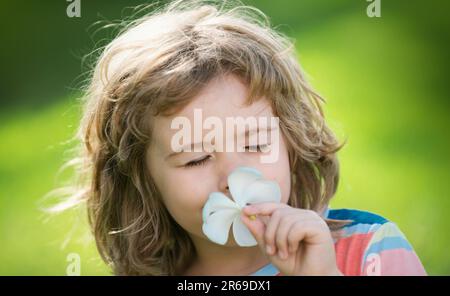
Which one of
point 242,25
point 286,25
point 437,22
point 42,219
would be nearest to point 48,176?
point 42,219

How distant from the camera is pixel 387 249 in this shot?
173 cm

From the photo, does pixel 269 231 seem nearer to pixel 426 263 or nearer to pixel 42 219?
pixel 426 263

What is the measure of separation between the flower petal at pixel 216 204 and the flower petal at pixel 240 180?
22 millimetres

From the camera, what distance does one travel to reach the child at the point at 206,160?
67.0 inches

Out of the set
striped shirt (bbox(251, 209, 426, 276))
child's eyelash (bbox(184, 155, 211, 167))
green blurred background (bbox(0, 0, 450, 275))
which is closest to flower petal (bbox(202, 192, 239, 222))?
child's eyelash (bbox(184, 155, 211, 167))

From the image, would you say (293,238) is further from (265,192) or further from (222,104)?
(222,104)

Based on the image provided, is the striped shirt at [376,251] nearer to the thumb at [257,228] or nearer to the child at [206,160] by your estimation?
the child at [206,160]

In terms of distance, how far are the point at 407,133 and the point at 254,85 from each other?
0.89 meters

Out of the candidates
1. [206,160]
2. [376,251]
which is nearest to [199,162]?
[206,160]

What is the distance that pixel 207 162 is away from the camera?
172 cm

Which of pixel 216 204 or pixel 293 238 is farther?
pixel 216 204

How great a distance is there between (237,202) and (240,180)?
0.05 metres

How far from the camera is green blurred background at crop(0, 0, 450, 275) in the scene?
233 cm

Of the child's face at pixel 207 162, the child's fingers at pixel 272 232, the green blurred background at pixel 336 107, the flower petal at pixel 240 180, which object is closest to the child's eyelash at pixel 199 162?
the child's face at pixel 207 162
